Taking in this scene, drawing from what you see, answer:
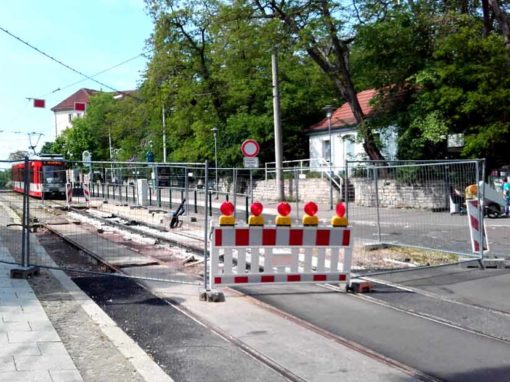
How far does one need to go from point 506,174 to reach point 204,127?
80.0ft

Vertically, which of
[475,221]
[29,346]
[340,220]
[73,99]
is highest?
[73,99]

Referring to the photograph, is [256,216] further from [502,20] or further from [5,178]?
[502,20]

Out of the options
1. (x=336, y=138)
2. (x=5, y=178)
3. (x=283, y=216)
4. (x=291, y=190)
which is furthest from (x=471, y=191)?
(x=336, y=138)

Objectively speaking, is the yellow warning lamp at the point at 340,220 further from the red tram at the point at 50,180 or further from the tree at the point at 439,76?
the tree at the point at 439,76

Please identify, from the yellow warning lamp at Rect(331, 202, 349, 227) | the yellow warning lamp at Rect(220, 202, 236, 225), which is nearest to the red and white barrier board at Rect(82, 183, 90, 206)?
the yellow warning lamp at Rect(220, 202, 236, 225)

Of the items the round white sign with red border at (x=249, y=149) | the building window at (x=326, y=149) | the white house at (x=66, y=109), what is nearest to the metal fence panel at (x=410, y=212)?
the round white sign with red border at (x=249, y=149)

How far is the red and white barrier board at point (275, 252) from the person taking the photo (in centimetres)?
729

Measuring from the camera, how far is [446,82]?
24.7 m

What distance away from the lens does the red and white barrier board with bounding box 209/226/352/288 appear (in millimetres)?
7289

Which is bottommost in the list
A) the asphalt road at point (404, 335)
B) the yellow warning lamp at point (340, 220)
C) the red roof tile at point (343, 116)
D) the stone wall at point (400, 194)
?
the asphalt road at point (404, 335)

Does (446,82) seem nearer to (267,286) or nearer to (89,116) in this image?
(267,286)

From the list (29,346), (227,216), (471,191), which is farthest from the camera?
(471,191)

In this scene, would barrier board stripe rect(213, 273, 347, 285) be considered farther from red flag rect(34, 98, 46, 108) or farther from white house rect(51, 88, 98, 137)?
white house rect(51, 88, 98, 137)

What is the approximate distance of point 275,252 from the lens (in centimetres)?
760
